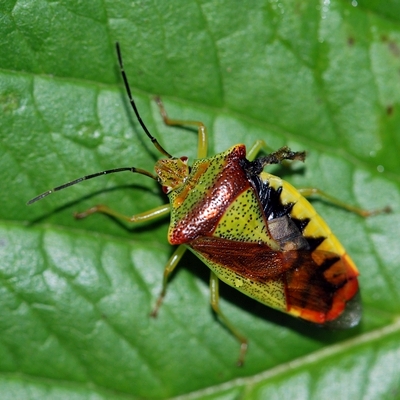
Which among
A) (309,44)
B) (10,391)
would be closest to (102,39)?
(309,44)

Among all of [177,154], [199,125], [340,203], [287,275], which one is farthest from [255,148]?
[287,275]

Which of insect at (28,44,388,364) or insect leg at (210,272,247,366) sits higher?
insect at (28,44,388,364)

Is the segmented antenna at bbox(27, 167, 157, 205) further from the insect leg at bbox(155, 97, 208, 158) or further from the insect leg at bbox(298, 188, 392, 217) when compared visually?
the insect leg at bbox(298, 188, 392, 217)

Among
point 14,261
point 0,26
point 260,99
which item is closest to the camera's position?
point 0,26

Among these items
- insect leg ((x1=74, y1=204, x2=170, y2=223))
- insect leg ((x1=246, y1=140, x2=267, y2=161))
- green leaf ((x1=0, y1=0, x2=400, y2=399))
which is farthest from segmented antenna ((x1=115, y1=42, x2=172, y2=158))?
insect leg ((x1=246, y1=140, x2=267, y2=161))

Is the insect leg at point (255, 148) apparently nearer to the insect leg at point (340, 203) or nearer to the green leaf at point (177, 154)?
the green leaf at point (177, 154)

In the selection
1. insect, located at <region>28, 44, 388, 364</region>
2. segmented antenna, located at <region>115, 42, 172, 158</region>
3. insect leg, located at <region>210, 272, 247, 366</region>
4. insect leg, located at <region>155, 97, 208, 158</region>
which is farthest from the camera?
insect leg, located at <region>210, 272, 247, 366</region>

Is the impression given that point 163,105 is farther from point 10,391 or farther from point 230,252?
point 10,391

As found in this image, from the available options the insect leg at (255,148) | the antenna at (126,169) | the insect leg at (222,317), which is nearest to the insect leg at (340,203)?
the insect leg at (255,148)
